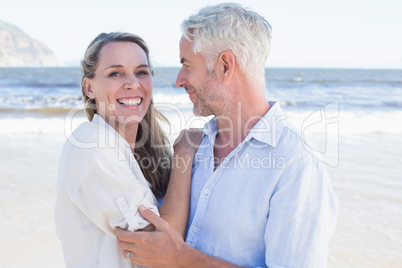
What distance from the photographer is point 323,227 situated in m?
1.60

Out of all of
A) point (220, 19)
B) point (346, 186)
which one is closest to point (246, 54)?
point (220, 19)

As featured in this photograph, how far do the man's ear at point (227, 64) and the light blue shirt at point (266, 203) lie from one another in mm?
285

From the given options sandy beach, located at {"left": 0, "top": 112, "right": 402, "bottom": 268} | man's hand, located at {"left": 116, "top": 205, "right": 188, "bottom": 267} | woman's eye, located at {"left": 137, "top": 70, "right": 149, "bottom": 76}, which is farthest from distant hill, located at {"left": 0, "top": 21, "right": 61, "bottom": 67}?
man's hand, located at {"left": 116, "top": 205, "right": 188, "bottom": 267}

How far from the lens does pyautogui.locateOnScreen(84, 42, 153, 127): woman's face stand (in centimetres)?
233

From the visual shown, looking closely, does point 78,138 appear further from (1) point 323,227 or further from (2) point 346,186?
(2) point 346,186

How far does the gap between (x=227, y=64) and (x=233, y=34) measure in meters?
0.15

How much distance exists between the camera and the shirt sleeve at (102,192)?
1812 millimetres

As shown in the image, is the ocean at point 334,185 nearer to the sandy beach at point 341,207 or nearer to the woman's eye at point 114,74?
the sandy beach at point 341,207

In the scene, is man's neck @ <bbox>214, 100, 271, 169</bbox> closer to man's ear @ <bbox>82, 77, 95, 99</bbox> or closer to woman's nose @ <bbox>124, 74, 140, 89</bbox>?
woman's nose @ <bbox>124, 74, 140, 89</bbox>

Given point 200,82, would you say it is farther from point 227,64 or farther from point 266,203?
point 266,203

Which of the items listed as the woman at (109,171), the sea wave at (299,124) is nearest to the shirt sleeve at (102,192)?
the woman at (109,171)

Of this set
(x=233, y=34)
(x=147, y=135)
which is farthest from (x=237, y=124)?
(x=147, y=135)

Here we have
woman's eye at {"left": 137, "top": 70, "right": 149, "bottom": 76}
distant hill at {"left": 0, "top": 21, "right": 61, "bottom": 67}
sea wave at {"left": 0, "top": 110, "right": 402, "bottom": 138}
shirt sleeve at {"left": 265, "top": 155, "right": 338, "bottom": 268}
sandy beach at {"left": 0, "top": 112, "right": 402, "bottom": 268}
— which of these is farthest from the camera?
distant hill at {"left": 0, "top": 21, "right": 61, "bottom": 67}

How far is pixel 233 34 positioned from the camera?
1948 mm
